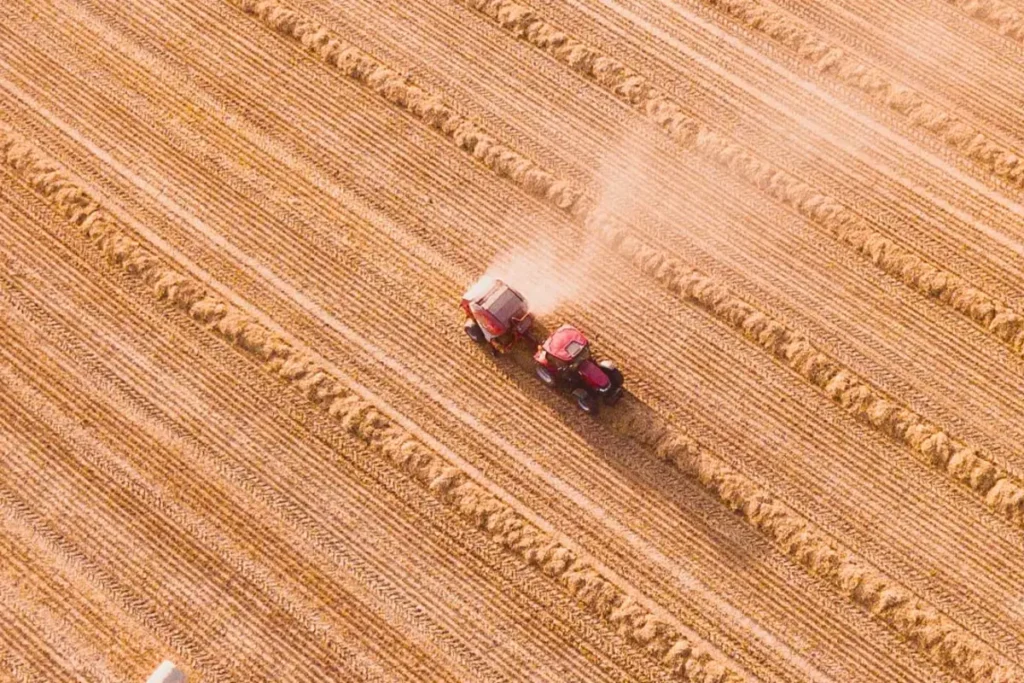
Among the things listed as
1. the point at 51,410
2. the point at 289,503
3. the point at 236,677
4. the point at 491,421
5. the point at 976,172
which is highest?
the point at 976,172

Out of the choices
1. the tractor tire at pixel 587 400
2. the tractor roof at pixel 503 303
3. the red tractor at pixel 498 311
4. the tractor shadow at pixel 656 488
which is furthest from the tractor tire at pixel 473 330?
the tractor tire at pixel 587 400

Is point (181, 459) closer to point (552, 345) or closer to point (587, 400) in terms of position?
point (552, 345)

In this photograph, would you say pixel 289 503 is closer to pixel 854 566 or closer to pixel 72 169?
pixel 72 169

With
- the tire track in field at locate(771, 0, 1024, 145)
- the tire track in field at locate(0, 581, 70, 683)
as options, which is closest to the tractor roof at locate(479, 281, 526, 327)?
the tire track in field at locate(771, 0, 1024, 145)

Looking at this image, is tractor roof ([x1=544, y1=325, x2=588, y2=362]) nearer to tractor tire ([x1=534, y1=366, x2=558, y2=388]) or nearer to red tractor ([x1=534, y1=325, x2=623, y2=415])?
red tractor ([x1=534, y1=325, x2=623, y2=415])

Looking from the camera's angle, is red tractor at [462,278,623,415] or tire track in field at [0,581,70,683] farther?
red tractor at [462,278,623,415]

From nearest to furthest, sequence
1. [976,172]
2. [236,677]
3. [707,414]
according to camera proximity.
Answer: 1. [236,677]
2. [707,414]
3. [976,172]

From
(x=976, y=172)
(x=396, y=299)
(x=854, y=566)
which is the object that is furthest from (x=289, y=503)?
(x=976, y=172)
